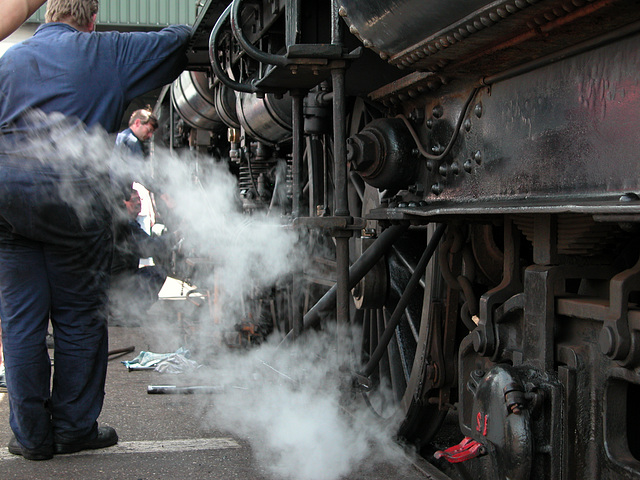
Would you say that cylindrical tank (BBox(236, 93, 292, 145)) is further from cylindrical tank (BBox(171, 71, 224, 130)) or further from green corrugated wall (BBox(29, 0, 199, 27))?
green corrugated wall (BBox(29, 0, 199, 27))

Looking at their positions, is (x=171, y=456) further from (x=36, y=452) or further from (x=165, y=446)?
(x=36, y=452)

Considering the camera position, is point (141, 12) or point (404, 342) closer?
point (404, 342)

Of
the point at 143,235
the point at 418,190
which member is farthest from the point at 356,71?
the point at 143,235

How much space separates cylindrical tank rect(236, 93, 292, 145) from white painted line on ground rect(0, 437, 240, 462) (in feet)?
5.43

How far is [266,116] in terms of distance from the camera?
3684mm

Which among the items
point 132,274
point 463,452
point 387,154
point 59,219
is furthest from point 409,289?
point 132,274

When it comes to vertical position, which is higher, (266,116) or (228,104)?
(228,104)

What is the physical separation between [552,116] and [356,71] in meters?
1.12

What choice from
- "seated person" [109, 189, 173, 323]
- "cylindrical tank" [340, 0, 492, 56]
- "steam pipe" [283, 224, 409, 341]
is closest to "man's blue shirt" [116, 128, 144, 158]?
"seated person" [109, 189, 173, 323]

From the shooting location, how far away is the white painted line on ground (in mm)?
2549

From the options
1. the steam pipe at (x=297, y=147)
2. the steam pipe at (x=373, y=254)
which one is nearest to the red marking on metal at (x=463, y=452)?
the steam pipe at (x=373, y=254)

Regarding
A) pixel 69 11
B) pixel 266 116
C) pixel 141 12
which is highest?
pixel 141 12

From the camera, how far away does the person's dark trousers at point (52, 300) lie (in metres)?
Answer: 2.44

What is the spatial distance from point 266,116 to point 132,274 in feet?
7.98
